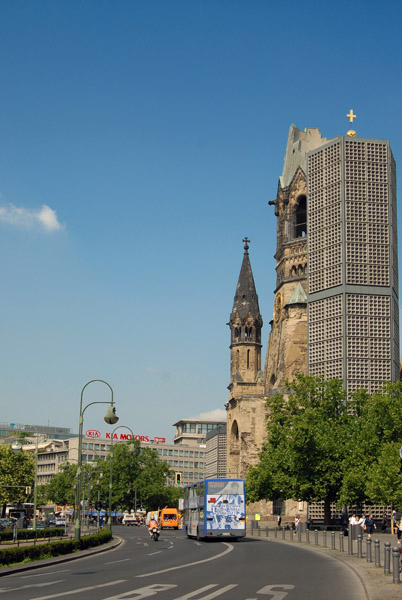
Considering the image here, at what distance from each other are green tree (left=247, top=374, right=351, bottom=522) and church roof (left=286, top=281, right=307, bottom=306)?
Result: 94.1ft

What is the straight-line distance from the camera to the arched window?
104 meters

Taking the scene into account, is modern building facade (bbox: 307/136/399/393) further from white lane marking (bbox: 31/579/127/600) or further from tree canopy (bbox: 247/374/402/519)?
white lane marking (bbox: 31/579/127/600)

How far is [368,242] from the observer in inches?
3442

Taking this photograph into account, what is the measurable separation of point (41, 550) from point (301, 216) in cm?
7941

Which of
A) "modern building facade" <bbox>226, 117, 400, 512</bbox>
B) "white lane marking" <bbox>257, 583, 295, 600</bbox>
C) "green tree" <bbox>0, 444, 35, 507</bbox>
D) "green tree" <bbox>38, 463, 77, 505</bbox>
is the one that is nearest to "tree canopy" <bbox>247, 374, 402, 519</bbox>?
"modern building facade" <bbox>226, 117, 400, 512</bbox>

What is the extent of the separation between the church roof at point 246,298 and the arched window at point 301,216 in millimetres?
11478

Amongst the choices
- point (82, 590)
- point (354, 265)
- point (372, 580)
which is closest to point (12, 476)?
point (354, 265)

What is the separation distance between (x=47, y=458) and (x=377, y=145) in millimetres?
133948

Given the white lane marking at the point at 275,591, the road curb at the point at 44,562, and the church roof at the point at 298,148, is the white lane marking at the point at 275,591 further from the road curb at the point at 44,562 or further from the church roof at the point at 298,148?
the church roof at the point at 298,148

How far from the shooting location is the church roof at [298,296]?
3775 inches

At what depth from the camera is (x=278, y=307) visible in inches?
4053

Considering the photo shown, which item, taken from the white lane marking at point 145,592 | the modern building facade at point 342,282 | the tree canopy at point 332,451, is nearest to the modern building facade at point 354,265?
the modern building facade at point 342,282

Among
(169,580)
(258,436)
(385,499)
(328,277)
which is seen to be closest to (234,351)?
(258,436)

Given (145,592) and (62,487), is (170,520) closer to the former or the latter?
(62,487)
